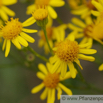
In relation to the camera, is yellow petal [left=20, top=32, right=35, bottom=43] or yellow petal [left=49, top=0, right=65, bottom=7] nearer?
yellow petal [left=20, top=32, right=35, bottom=43]

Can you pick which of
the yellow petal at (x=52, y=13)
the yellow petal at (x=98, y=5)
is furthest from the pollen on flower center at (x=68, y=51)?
the yellow petal at (x=52, y=13)

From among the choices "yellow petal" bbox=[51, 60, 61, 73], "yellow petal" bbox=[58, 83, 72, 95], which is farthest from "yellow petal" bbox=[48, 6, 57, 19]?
"yellow petal" bbox=[58, 83, 72, 95]

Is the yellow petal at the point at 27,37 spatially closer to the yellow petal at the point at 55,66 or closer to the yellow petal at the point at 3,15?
the yellow petal at the point at 55,66

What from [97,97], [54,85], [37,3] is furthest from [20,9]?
[97,97]

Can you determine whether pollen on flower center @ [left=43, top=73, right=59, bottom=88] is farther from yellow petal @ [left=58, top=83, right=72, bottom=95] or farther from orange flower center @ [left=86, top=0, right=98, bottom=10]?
orange flower center @ [left=86, top=0, right=98, bottom=10]

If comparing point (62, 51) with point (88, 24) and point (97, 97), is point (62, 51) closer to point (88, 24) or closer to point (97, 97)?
point (97, 97)

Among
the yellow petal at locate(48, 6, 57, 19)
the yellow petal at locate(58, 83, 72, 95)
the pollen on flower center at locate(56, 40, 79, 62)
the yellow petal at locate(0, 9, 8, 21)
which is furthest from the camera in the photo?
the yellow petal at locate(0, 9, 8, 21)

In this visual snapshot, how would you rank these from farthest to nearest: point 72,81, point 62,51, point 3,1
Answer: point 72,81 → point 3,1 → point 62,51

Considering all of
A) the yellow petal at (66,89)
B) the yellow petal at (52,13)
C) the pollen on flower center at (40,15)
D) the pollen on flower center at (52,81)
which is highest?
the yellow petal at (52,13)
